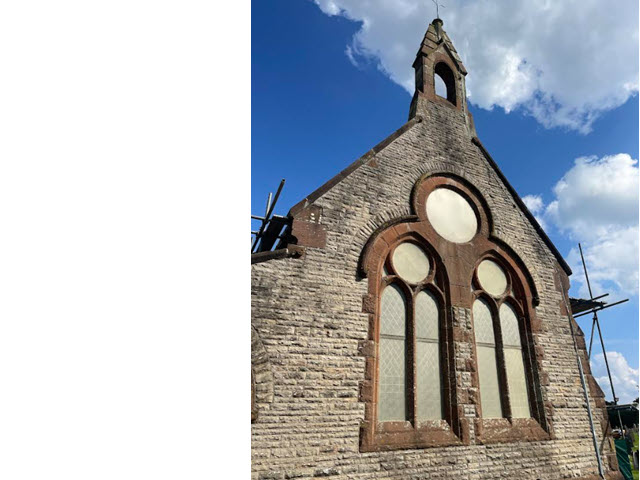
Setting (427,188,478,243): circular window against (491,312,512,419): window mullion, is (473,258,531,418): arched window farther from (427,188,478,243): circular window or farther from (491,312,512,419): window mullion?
(427,188,478,243): circular window

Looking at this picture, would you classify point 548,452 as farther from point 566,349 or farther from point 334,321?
point 334,321

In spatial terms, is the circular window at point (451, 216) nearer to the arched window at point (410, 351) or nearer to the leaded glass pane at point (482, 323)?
the arched window at point (410, 351)

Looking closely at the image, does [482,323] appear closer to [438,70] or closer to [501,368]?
[501,368]

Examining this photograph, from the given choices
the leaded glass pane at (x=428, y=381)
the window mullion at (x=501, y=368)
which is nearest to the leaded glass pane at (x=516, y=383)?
the window mullion at (x=501, y=368)

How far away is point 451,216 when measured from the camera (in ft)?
29.0

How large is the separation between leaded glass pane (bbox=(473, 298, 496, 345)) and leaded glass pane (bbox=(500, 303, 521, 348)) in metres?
0.31

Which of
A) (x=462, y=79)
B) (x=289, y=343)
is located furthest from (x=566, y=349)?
(x=462, y=79)

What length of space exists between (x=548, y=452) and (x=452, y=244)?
447 centimetres

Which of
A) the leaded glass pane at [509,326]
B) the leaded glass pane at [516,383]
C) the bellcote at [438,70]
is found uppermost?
the bellcote at [438,70]

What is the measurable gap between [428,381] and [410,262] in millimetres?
2310

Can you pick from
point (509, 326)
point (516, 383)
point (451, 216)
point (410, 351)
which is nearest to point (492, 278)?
point (509, 326)

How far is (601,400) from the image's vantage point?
8.59 metres

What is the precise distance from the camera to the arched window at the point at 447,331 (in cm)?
667

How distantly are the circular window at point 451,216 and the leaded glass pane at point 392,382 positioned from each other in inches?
112
